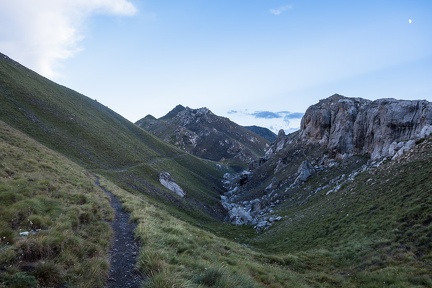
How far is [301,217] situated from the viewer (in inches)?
1537

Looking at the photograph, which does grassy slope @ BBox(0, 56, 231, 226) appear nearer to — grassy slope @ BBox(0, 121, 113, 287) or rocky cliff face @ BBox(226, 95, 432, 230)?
rocky cliff face @ BBox(226, 95, 432, 230)

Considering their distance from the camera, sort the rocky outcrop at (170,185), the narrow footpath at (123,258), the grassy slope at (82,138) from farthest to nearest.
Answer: the rocky outcrop at (170,185) < the grassy slope at (82,138) < the narrow footpath at (123,258)

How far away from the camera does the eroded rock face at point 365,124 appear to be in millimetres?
45544

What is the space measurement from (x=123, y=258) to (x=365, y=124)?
201 feet

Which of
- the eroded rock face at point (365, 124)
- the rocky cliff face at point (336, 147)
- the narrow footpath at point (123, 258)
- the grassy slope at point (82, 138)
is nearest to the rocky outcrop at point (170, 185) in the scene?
the grassy slope at point (82, 138)

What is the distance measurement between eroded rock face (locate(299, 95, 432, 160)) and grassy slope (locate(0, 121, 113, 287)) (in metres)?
44.4

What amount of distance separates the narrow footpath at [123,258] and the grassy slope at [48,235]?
0.42 m

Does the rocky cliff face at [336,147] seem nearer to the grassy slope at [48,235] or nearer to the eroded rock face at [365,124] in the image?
the eroded rock face at [365,124]

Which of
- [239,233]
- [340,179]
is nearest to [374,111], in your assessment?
[340,179]

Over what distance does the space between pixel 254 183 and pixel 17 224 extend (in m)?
82.1

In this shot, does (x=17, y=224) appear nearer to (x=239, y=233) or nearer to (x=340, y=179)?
(x=239, y=233)

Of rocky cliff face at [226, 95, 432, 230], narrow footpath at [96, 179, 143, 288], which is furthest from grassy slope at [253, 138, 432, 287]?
narrow footpath at [96, 179, 143, 288]

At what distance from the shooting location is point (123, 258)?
10891 millimetres

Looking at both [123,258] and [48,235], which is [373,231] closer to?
[123,258]
